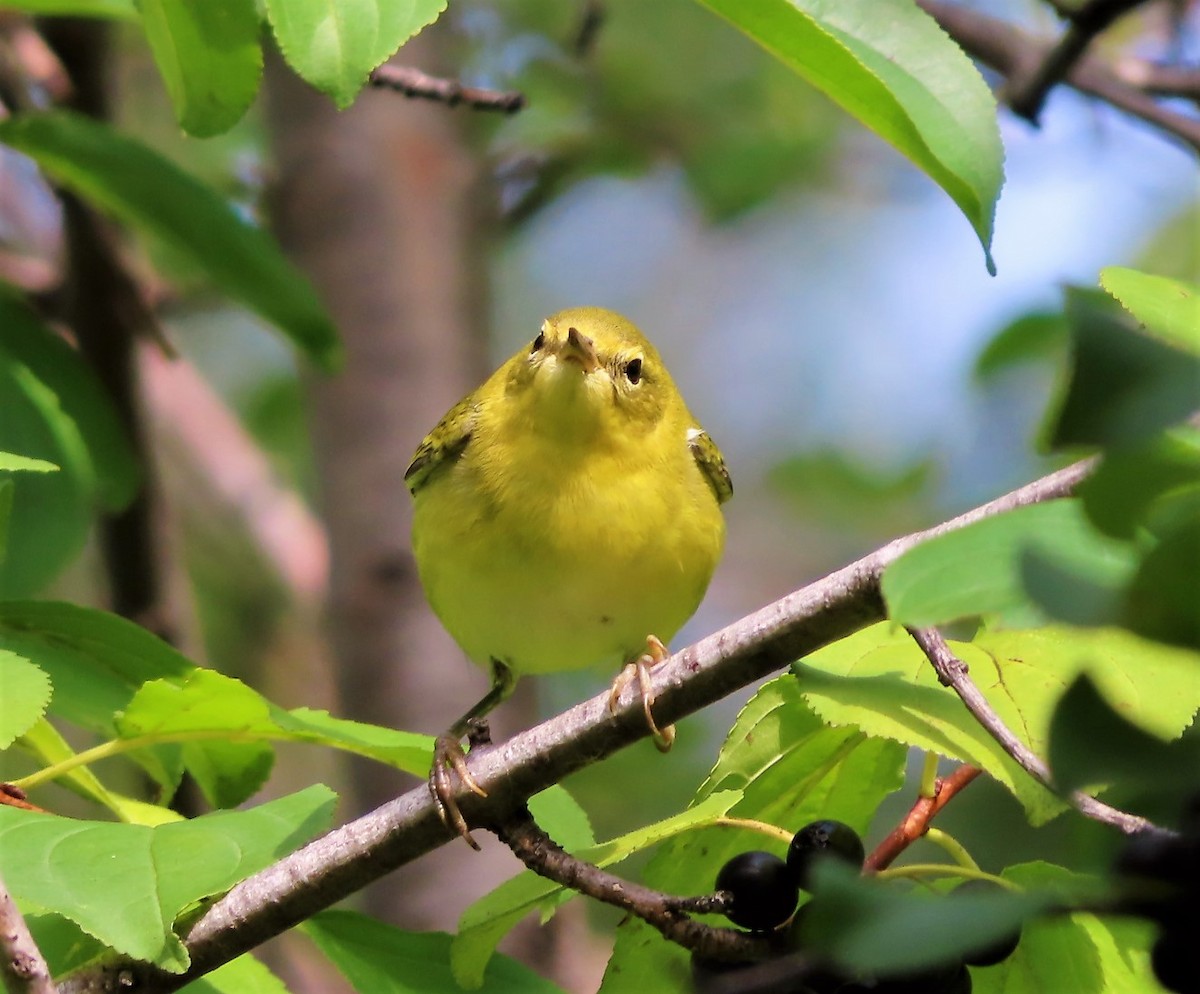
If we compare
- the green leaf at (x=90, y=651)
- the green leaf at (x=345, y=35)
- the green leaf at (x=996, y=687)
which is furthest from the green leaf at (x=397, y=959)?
the green leaf at (x=345, y=35)

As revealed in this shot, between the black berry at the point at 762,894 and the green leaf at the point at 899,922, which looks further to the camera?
the black berry at the point at 762,894

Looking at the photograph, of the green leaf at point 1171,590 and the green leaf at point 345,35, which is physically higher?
the green leaf at point 1171,590

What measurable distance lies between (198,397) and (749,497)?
15.5 feet

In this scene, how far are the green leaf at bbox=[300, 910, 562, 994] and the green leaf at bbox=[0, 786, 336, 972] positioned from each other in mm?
247

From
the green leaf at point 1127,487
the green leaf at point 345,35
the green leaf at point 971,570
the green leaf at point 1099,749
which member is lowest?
the green leaf at point 345,35

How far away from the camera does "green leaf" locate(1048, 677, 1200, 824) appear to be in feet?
2.63

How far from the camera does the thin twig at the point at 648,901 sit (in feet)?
5.84

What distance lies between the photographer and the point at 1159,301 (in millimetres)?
1906

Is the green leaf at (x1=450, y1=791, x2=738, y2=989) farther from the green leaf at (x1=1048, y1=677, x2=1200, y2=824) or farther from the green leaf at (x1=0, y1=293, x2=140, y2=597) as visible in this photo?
the green leaf at (x1=0, y1=293, x2=140, y2=597)

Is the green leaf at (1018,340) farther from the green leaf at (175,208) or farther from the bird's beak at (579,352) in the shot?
the green leaf at (175,208)

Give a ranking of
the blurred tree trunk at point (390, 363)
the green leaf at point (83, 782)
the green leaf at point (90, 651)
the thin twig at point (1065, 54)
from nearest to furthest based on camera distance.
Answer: the green leaf at point (83, 782) → the green leaf at point (90, 651) → the thin twig at point (1065, 54) → the blurred tree trunk at point (390, 363)

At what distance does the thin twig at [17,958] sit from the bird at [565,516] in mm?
1407

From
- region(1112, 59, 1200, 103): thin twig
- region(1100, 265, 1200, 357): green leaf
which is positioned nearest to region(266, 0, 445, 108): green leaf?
region(1100, 265, 1200, 357): green leaf

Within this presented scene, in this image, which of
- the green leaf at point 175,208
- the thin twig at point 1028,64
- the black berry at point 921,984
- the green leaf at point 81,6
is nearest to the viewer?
the black berry at point 921,984
